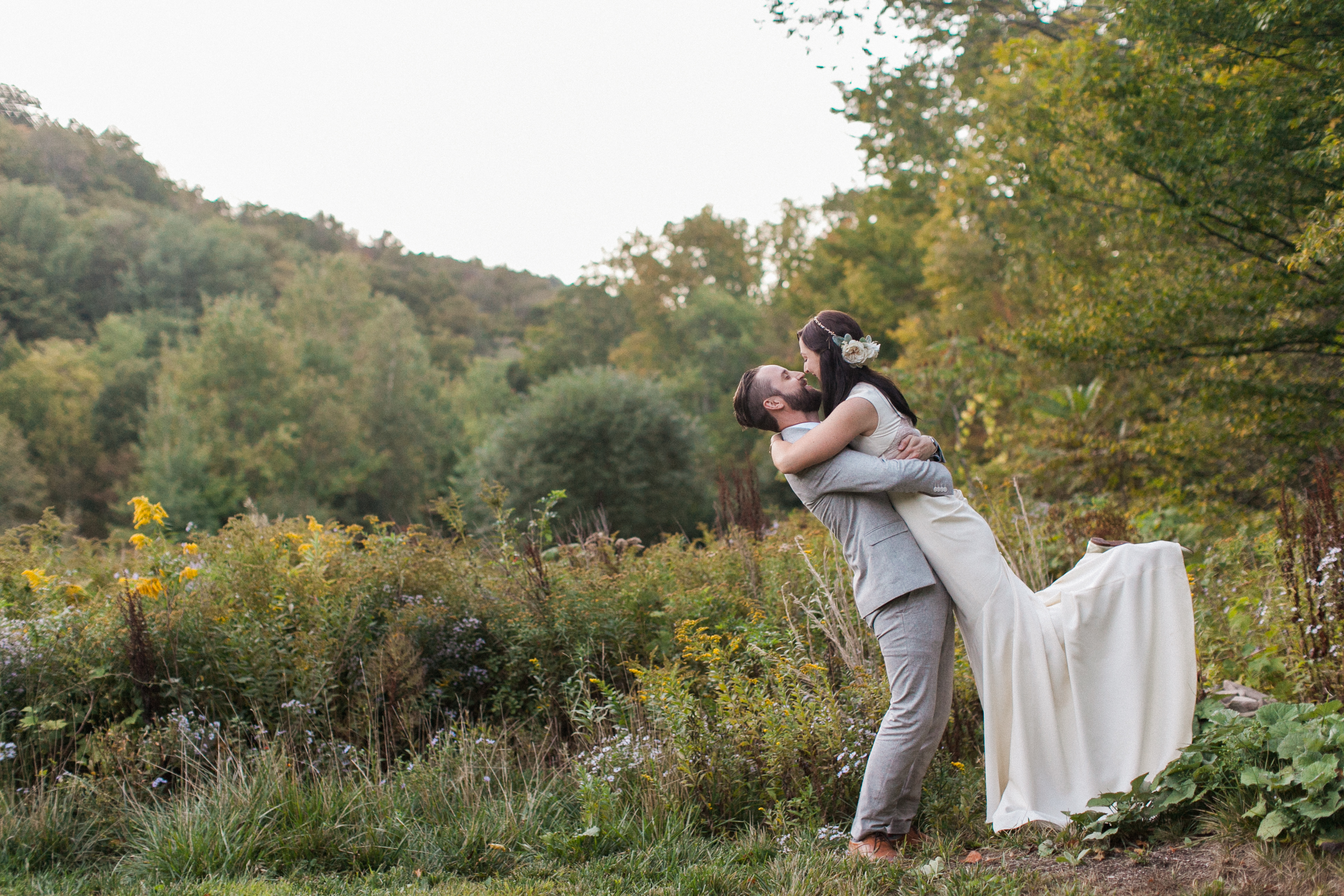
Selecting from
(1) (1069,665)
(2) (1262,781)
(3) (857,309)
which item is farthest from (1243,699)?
(3) (857,309)

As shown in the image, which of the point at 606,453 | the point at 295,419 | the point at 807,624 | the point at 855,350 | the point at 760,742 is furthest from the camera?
the point at 295,419

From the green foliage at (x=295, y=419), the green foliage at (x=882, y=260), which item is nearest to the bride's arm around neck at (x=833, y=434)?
the green foliage at (x=882, y=260)

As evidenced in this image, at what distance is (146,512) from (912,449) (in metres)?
4.81

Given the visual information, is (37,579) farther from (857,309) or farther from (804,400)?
(857,309)

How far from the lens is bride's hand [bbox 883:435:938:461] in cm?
307

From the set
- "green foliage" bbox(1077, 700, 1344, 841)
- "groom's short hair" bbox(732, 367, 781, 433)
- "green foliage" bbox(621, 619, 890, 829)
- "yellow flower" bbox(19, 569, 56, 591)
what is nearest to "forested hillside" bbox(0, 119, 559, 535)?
"yellow flower" bbox(19, 569, 56, 591)

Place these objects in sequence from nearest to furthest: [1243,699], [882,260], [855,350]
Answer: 1. [855,350]
2. [1243,699]
3. [882,260]

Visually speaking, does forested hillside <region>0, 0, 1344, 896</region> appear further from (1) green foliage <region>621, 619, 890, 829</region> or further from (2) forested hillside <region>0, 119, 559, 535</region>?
(2) forested hillside <region>0, 119, 559, 535</region>

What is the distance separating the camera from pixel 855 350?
3074mm

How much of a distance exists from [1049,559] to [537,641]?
362cm

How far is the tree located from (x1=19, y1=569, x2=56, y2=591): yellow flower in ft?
53.4

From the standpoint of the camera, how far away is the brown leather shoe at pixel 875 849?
9.87 feet

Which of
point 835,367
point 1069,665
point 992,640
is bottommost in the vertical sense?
point 1069,665

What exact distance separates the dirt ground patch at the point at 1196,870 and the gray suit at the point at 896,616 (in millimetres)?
404
